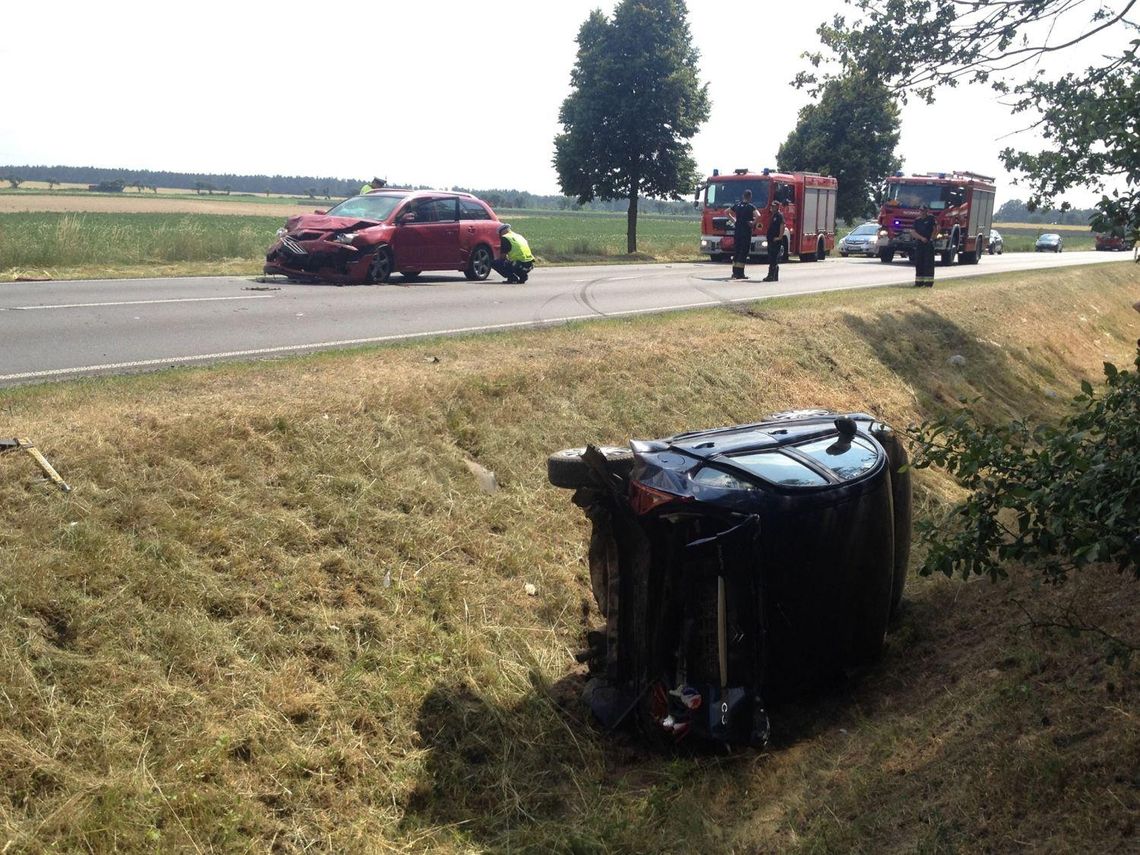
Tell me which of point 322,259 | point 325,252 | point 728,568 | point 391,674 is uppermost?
point 325,252

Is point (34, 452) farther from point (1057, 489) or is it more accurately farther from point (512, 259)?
point (512, 259)

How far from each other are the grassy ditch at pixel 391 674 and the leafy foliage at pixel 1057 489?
0.71 m

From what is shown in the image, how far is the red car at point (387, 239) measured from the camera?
650 inches

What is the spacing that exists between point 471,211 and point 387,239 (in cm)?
245

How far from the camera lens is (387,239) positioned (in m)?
17.0

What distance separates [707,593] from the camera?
509cm

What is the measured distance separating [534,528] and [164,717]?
3195 millimetres

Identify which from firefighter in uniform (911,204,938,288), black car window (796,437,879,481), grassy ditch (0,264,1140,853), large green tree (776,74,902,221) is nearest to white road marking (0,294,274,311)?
grassy ditch (0,264,1140,853)

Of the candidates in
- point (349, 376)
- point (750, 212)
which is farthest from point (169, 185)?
point (349, 376)

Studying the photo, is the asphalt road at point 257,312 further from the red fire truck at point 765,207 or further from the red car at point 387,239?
the red fire truck at point 765,207

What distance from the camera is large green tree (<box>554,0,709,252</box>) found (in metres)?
35.1

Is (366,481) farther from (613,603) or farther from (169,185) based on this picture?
(169,185)

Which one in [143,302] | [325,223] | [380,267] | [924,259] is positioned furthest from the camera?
[924,259]

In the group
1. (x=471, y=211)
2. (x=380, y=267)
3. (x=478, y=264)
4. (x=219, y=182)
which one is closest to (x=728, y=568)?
(x=380, y=267)
